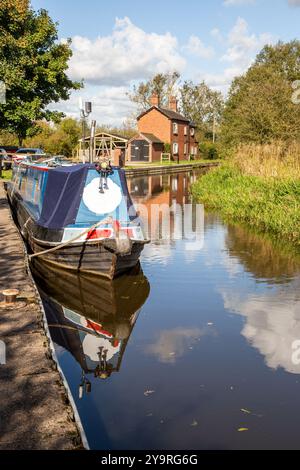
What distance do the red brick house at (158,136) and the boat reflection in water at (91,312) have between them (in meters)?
44.4

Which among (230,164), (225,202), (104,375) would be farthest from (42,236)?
(230,164)

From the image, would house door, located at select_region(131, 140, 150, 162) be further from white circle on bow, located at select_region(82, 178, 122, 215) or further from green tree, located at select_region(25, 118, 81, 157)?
white circle on bow, located at select_region(82, 178, 122, 215)

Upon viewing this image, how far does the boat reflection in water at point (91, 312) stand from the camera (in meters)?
6.64

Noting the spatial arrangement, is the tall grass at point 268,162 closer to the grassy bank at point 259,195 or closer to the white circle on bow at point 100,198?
the grassy bank at point 259,195

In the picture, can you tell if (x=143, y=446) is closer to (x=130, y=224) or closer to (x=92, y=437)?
(x=92, y=437)

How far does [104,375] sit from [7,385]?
1.61 meters

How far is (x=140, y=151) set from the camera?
54688mm

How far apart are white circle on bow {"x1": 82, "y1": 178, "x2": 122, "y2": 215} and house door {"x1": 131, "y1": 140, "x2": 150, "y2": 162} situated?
44547 millimetres

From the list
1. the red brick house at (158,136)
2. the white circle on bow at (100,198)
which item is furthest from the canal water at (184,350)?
the red brick house at (158,136)

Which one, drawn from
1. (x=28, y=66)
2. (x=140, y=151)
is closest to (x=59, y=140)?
(x=140, y=151)

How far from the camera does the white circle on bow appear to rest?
407 inches

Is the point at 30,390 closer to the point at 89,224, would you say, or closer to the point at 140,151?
the point at 89,224

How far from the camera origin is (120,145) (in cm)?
5262

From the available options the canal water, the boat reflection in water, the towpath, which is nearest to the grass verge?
the canal water
